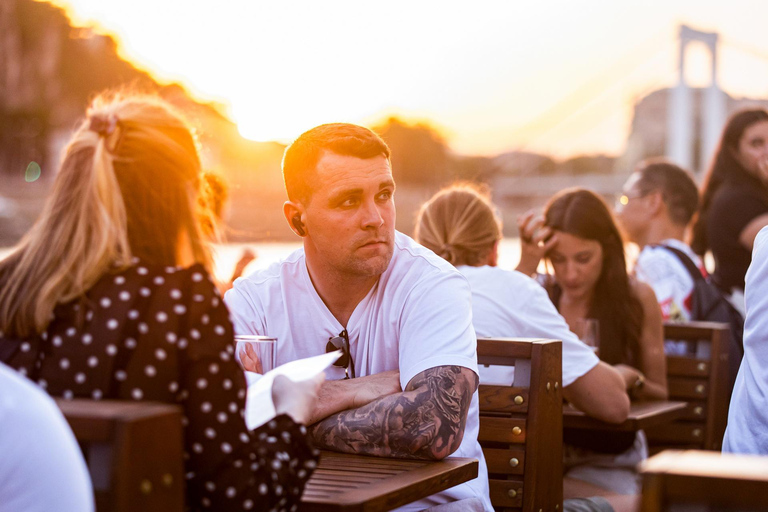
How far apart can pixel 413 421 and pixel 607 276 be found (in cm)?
149

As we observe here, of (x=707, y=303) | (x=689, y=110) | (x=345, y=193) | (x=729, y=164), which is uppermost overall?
(x=689, y=110)

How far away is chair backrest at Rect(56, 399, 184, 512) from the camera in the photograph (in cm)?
93

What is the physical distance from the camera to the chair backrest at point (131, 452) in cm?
93

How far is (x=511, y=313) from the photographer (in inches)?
89.0

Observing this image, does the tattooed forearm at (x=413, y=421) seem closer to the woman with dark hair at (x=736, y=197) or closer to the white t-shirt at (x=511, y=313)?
the white t-shirt at (x=511, y=313)

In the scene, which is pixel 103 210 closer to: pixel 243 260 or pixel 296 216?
pixel 296 216

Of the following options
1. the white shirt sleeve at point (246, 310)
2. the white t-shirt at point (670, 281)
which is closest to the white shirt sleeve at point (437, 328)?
the white shirt sleeve at point (246, 310)

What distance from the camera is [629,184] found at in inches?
157

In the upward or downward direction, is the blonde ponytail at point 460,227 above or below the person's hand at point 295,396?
above

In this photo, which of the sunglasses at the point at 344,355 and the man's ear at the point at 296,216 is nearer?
the sunglasses at the point at 344,355

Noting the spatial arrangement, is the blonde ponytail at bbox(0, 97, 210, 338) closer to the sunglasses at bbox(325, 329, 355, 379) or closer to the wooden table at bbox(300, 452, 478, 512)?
the wooden table at bbox(300, 452, 478, 512)

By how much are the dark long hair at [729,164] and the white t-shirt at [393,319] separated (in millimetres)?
2168

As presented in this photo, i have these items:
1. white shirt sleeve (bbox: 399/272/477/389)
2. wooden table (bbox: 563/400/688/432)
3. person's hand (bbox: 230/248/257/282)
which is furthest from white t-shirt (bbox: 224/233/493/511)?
person's hand (bbox: 230/248/257/282)

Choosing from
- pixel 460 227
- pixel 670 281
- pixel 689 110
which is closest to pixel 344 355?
pixel 460 227
